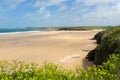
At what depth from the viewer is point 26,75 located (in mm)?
5270

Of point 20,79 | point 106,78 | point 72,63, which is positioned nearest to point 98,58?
point 72,63

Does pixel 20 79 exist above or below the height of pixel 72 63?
above

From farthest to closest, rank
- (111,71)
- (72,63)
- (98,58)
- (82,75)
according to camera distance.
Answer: (72,63)
(98,58)
(111,71)
(82,75)

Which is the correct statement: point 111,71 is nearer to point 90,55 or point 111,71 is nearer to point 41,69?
point 41,69

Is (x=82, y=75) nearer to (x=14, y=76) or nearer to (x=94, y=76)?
(x=94, y=76)

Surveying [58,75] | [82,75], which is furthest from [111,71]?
[58,75]

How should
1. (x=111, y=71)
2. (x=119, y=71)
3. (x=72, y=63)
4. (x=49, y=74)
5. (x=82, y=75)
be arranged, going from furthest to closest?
(x=72, y=63) < (x=119, y=71) < (x=111, y=71) < (x=82, y=75) < (x=49, y=74)

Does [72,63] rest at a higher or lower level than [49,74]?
lower

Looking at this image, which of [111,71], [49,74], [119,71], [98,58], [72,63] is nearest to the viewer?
[49,74]

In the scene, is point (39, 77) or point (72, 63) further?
point (72, 63)

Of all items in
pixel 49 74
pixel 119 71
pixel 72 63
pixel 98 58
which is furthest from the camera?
pixel 72 63

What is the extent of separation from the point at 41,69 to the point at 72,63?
32.7ft

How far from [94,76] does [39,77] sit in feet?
3.56

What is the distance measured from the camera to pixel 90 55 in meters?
15.6
